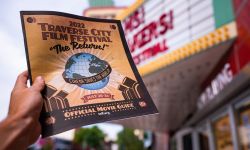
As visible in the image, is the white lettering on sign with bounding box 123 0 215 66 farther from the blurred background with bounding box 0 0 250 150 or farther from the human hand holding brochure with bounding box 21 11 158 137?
the human hand holding brochure with bounding box 21 11 158 137

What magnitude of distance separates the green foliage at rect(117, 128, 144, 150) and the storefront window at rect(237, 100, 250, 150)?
45.2 metres

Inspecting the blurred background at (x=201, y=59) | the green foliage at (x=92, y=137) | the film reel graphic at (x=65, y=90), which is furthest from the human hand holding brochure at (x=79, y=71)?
the green foliage at (x=92, y=137)

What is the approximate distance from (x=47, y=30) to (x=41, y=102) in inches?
11.7

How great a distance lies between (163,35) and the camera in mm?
7590

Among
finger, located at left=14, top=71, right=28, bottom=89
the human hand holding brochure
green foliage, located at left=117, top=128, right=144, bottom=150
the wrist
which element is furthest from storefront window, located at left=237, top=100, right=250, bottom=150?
green foliage, located at left=117, top=128, right=144, bottom=150

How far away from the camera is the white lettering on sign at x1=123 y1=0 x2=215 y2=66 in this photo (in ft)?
21.6

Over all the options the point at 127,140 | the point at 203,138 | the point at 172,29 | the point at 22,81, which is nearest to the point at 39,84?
the point at 22,81

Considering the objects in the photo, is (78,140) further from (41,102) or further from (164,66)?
(41,102)

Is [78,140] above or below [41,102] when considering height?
above

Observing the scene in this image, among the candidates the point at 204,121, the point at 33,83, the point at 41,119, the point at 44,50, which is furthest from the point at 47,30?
the point at 204,121

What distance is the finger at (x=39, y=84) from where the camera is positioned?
1.10m

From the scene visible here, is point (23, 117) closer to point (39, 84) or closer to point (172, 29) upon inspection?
point (39, 84)

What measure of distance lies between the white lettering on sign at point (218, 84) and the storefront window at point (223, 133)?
0.52 m

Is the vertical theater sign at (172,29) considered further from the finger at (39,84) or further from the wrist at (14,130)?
the wrist at (14,130)
